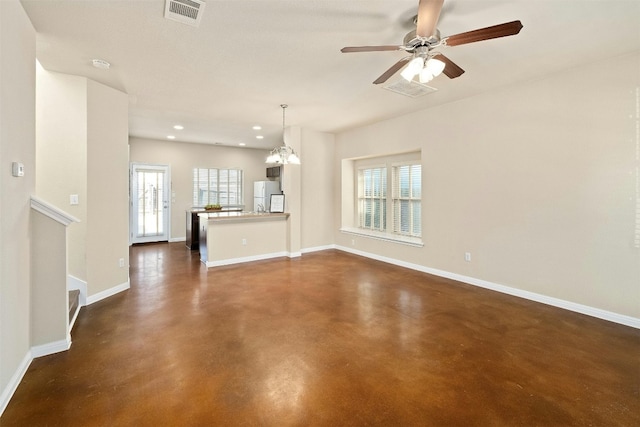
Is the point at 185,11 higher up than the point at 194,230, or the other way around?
the point at 185,11

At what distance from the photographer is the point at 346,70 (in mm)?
3176

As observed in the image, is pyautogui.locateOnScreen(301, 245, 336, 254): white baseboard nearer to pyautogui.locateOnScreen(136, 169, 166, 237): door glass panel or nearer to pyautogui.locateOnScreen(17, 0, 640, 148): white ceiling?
pyautogui.locateOnScreen(17, 0, 640, 148): white ceiling

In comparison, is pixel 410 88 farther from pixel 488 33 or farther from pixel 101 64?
pixel 101 64

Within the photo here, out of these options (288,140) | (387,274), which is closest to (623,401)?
(387,274)

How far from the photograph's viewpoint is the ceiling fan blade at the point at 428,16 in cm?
176

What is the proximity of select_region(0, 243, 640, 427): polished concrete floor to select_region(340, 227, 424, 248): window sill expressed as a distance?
1.37 meters

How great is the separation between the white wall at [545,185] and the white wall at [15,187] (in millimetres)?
4737

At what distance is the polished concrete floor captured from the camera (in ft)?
5.66

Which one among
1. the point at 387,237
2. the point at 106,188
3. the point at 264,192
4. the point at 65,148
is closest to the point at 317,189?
the point at 387,237

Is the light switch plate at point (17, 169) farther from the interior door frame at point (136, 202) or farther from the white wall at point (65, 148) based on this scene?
the interior door frame at point (136, 202)

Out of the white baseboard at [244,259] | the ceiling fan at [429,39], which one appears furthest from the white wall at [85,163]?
the ceiling fan at [429,39]

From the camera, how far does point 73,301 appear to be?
304 cm

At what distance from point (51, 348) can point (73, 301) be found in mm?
827

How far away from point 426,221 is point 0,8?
199 inches
